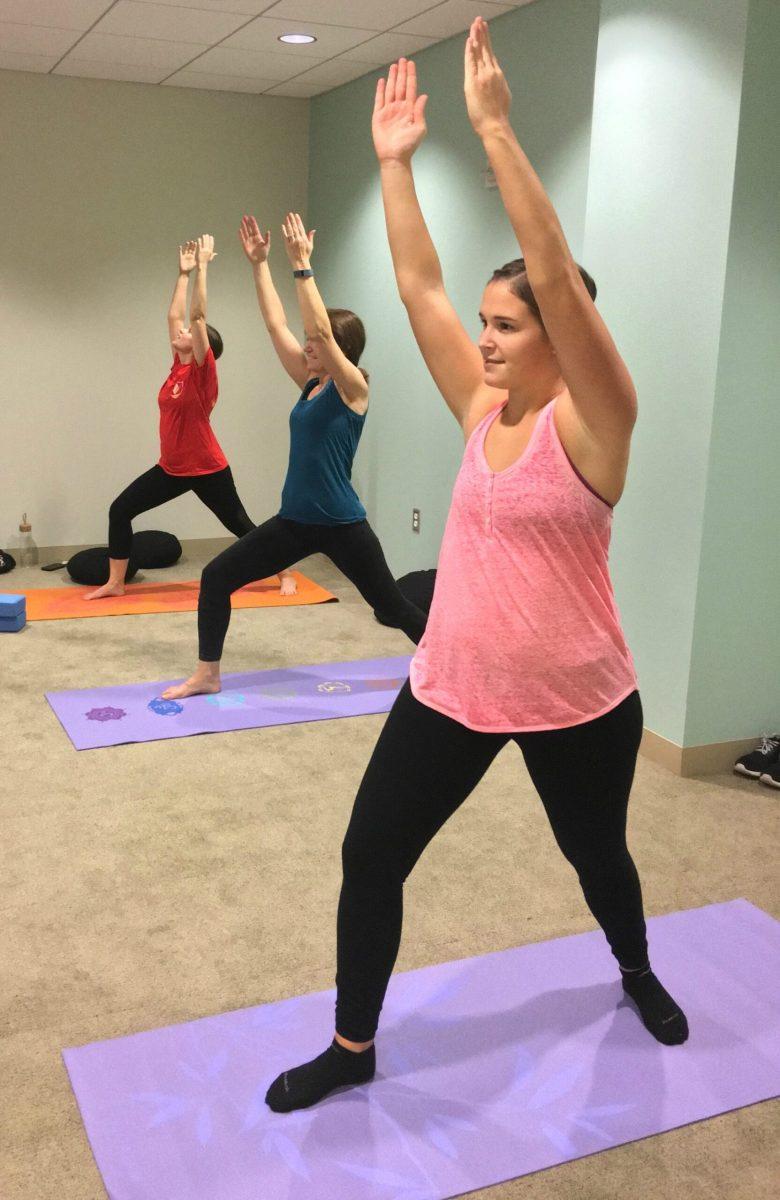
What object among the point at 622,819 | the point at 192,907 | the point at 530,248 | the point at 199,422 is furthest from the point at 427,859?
the point at 199,422

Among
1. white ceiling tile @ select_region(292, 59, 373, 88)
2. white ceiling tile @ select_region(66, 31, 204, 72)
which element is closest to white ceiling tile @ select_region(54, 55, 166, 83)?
white ceiling tile @ select_region(66, 31, 204, 72)

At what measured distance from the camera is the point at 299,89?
19.1 ft

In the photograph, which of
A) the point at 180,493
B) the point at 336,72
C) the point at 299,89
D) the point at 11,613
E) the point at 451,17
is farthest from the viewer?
the point at 299,89

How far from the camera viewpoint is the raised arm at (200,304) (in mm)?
4441

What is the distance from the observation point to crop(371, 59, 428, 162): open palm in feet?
5.41

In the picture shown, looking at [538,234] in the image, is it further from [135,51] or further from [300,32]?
[135,51]

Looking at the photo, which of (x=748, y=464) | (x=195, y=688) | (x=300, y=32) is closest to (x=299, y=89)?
(x=300, y=32)

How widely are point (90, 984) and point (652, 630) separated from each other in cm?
A: 192

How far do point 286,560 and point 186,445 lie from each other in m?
1.57

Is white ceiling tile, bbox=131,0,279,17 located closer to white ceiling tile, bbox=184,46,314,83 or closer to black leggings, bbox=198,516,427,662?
white ceiling tile, bbox=184,46,314,83

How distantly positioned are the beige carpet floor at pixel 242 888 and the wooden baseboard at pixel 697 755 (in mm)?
52

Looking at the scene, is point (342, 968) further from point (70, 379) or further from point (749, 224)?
point (70, 379)

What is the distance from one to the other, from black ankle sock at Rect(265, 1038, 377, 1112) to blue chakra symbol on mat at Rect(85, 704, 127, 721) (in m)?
1.95

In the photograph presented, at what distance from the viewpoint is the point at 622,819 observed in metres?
1.94
